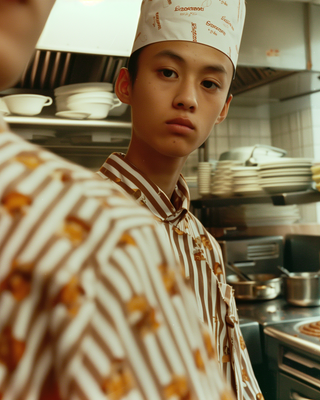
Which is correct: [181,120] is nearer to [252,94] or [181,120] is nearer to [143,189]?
[143,189]

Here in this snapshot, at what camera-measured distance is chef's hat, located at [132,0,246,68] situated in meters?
0.92

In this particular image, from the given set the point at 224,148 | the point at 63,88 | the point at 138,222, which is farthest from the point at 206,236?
the point at 224,148

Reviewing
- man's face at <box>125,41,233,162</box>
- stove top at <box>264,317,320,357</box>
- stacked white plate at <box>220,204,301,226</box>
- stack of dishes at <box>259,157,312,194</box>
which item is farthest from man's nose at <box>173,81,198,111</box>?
stacked white plate at <box>220,204,301,226</box>

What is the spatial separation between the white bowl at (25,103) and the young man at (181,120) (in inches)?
45.2

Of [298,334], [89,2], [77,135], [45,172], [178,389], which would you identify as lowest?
[298,334]

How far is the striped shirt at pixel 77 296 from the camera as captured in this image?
191 millimetres

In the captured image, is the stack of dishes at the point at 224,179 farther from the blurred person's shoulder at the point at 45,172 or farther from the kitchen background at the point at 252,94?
the blurred person's shoulder at the point at 45,172

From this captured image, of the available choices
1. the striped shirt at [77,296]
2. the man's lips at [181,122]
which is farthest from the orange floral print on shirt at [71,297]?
the man's lips at [181,122]

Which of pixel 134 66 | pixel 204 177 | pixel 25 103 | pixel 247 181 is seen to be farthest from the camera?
pixel 204 177

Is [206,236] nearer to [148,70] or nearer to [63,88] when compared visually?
[148,70]

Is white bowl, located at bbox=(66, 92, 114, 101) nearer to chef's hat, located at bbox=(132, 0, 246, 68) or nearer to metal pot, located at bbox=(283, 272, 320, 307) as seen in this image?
chef's hat, located at bbox=(132, 0, 246, 68)

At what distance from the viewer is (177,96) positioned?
85cm

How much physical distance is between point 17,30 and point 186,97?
2.06 feet

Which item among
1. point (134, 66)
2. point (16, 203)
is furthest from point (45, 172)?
point (134, 66)
